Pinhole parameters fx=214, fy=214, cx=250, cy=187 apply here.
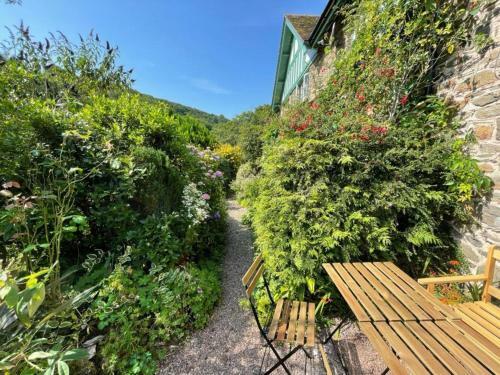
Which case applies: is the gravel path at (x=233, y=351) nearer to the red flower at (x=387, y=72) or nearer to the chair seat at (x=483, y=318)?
the chair seat at (x=483, y=318)

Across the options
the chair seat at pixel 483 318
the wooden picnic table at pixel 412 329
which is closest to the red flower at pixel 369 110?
the wooden picnic table at pixel 412 329

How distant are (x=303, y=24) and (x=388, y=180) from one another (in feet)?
37.0

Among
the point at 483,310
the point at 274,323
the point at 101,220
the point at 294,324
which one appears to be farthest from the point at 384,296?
the point at 101,220

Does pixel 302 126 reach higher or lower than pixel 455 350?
higher

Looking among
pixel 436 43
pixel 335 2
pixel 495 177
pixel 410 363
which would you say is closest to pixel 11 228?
pixel 410 363

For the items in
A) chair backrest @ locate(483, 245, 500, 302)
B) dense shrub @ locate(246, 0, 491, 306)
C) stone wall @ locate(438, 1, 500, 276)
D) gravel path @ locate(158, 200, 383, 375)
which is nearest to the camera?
chair backrest @ locate(483, 245, 500, 302)

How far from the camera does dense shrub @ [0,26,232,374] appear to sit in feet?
6.82

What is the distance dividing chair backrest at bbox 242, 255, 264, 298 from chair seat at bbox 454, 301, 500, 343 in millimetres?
1908

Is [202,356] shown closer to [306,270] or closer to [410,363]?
[306,270]

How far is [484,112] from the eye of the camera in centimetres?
275

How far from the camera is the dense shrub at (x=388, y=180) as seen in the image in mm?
2752

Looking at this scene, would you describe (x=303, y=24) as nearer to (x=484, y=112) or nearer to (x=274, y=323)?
(x=484, y=112)

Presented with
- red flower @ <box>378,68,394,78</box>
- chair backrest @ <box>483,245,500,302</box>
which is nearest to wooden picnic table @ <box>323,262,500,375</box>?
chair backrest @ <box>483,245,500,302</box>

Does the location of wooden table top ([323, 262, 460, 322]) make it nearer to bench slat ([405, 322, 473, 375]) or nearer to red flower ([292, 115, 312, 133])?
bench slat ([405, 322, 473, 375])
